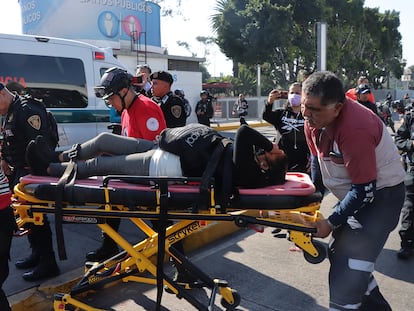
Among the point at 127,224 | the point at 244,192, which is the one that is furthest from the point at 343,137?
the point at 127,224

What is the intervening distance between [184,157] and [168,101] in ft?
7.41

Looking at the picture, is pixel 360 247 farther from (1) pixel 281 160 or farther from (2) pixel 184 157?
(2) pixel 184 157

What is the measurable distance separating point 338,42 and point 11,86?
90.3ft

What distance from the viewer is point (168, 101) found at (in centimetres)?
470

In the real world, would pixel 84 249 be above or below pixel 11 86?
below

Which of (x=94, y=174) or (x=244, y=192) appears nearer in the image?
(x=244, y=192)

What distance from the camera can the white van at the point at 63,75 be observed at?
5949 millimetres

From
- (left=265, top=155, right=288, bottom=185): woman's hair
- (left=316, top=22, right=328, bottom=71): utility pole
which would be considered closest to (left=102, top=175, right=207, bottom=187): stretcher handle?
(left=265, top=155, right=288, bottom=185): woman's hair

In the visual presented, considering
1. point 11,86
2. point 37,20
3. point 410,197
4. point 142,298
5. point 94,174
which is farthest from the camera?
point 37,20

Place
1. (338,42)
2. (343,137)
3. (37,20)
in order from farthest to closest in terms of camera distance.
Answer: (338,42), (37,20), (343,137)

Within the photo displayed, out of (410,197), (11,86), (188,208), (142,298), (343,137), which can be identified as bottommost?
(142,298)

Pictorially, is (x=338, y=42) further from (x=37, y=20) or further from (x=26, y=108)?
(x=26, y=108)

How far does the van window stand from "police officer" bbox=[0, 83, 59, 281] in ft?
8.67

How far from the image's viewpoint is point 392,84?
53531mm
